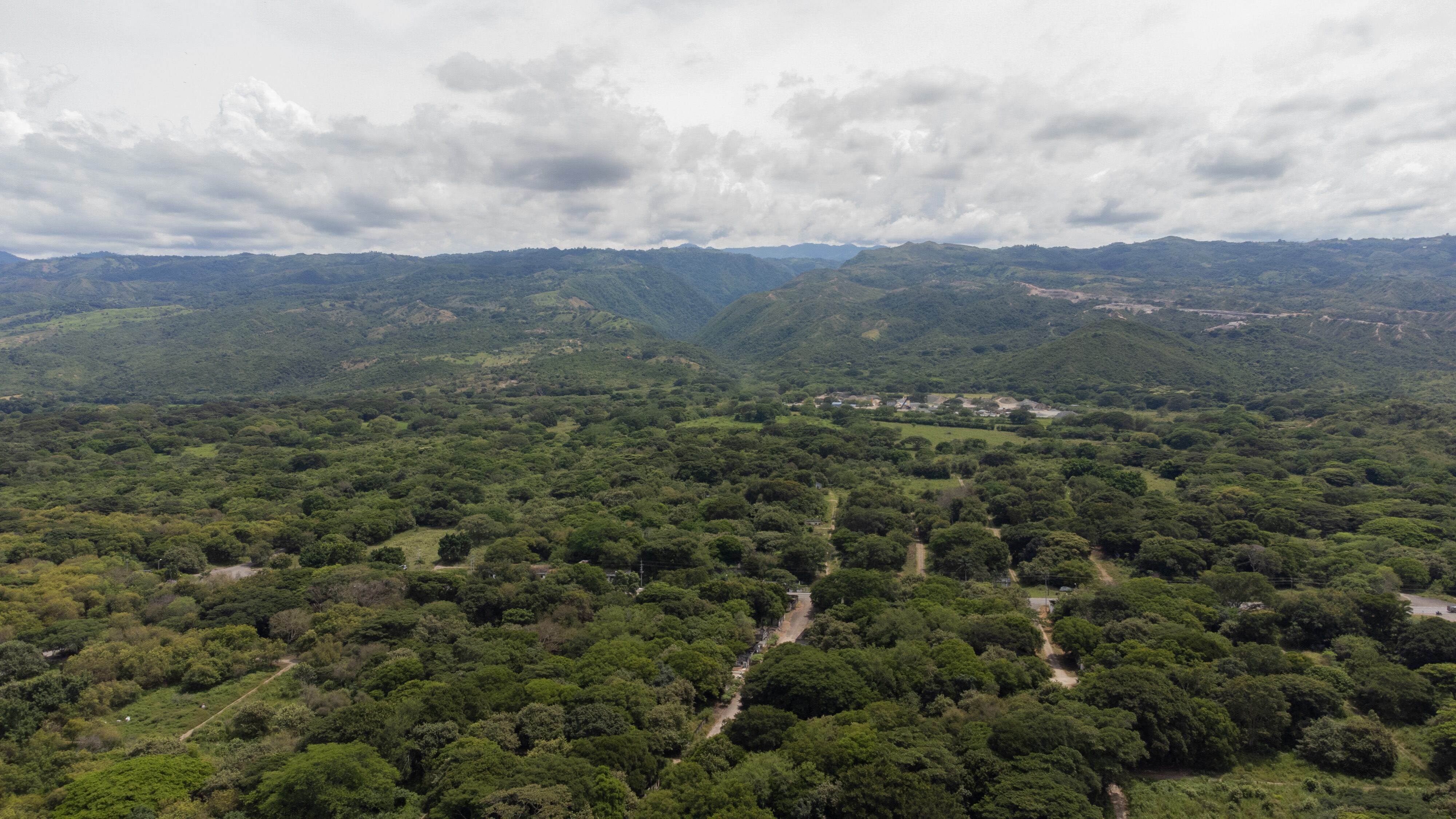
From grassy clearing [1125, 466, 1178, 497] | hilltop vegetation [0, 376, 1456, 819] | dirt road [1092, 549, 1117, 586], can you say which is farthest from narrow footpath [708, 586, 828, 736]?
grassy clearing [1125, 466, 1178, 497]

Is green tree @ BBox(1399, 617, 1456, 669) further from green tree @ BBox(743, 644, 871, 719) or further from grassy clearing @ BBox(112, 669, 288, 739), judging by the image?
grassy clearing @ BBox(112, 669, 288, 739)

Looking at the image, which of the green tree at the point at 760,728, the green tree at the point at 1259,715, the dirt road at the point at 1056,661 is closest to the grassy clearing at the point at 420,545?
the green tree at the point at 760,728

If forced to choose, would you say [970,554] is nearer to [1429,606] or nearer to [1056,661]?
[1056,661]

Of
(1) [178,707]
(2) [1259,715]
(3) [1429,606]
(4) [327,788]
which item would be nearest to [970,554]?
(2) [1259,715]

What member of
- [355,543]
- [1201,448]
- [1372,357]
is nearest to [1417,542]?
[1201,448]

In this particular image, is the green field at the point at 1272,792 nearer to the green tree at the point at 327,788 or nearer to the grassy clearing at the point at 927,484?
the green tree at the point at 327,788

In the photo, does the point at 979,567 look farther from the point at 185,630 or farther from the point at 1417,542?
the point at 185,630
